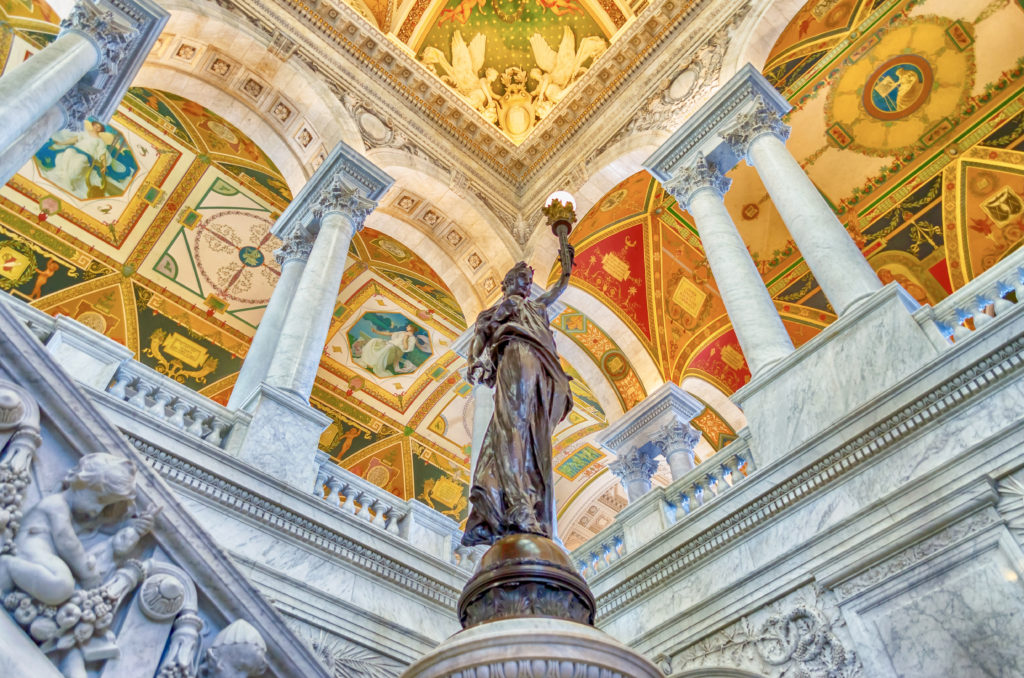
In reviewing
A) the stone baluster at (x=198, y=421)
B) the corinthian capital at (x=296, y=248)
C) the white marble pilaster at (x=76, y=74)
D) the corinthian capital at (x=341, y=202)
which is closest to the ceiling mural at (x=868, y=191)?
the corinthian capital at (x=341, y=202)

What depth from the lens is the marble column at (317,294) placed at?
21.7 feet

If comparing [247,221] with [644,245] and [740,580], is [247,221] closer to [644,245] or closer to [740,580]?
[644,245]

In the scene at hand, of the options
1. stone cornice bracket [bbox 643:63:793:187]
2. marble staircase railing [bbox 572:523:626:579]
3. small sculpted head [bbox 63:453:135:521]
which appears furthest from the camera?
stone cornice bracket [bbox 643:63:793:187]

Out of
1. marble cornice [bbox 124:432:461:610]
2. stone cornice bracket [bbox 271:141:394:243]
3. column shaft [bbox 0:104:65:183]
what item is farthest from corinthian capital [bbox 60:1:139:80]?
marble cornice [bbox 124:432:461:610]

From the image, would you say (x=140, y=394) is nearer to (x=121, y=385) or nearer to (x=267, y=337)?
(x=121, y=385)

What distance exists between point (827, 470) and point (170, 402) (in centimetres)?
451

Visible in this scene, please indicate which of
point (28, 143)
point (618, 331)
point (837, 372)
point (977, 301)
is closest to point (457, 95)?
point (618, 331)

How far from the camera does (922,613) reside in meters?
3.98

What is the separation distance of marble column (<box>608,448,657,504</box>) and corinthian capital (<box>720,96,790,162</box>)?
3.78 meters

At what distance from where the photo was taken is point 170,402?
5527 mm

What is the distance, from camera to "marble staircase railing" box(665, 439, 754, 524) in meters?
5.73

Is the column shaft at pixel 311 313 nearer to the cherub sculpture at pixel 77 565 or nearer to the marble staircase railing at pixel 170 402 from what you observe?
the marble staircase railing at pixel 170 402

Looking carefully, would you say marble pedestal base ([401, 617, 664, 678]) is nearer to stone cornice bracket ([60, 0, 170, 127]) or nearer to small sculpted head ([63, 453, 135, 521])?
small sculpted head ([63, 453, 135, 521])

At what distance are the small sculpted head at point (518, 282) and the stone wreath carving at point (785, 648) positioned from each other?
2676mm
